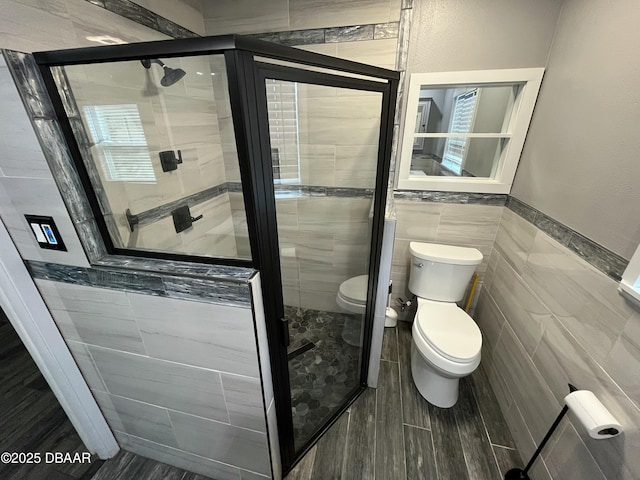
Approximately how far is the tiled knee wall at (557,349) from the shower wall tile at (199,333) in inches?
46.4

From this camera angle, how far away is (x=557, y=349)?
1.10 metres

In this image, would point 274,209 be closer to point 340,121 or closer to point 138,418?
point 340,121

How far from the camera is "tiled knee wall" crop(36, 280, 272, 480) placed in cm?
87

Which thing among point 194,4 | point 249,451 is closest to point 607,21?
point 194,4

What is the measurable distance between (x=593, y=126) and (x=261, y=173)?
53.1 inches

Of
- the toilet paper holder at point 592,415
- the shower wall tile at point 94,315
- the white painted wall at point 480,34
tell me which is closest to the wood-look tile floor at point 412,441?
the toilet paper holder at point 592,415

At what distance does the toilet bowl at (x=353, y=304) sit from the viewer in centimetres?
152

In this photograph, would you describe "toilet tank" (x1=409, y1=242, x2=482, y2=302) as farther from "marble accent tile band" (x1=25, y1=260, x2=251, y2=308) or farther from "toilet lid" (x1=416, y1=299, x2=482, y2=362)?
"marble accent tile band" (x1=25, y1=260, x2=251, y2=308)

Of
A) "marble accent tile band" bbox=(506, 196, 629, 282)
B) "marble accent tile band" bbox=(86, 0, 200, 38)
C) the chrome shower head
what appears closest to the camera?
"marble accent tile band" bbox=(506, 196, 629, 282)

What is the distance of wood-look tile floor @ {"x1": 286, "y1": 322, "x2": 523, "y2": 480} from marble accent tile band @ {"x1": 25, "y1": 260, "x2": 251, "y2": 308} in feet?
3.54

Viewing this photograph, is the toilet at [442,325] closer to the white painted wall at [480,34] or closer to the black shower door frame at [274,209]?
the black shower door frame at [274,209]

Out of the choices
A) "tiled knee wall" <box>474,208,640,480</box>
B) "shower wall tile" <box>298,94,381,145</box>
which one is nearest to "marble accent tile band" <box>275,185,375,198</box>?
"shower wall tile" <box>298,94,381,145</box>

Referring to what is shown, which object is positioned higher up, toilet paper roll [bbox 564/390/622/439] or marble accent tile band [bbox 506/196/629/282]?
Result: marble accent tile band [bbox 506/196/629/282]

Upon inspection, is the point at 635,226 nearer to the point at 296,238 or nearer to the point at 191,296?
the point at 296,238
